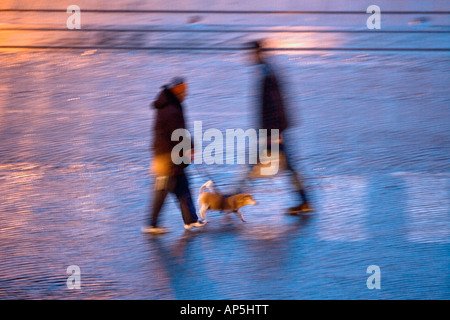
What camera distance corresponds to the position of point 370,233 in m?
5.88

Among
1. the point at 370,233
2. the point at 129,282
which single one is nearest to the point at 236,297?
the point at 129,282

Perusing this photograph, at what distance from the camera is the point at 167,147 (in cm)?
574

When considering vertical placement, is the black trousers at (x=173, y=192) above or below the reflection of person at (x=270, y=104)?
below

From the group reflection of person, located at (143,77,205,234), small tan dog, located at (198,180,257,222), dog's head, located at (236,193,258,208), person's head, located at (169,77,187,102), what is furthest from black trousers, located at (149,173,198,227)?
person's head, located at (169,77,187,102)

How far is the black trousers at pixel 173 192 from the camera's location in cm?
584

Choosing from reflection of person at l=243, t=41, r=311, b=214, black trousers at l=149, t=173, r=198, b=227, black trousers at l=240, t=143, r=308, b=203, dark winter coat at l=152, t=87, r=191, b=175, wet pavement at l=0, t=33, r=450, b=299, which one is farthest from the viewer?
black trousers at l=240, t=143, r=308, b=203

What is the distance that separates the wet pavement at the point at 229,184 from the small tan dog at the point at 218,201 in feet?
0.70

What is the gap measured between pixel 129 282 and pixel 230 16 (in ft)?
32.5

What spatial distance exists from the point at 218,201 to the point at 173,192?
48 centimetres

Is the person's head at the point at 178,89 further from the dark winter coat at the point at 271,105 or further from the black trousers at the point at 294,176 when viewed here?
the black trousers at the point at 294,176

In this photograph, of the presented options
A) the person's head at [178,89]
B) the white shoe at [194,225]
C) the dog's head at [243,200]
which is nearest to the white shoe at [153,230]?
the white shoe at [194,225]

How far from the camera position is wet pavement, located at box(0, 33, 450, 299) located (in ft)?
17.1

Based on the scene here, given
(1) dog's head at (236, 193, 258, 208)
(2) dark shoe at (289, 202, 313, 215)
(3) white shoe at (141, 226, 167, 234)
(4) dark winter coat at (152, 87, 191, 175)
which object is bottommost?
(3) white shoe at (141, 226, 167, 234)

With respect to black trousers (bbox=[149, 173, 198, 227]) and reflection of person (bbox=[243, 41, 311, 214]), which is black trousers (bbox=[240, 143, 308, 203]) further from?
black trousers (bbox=[149, 173, 198, 227])
